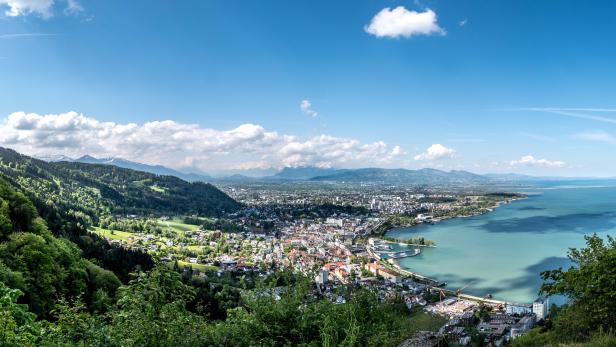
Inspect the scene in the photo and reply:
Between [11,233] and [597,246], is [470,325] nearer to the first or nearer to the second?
[597,246]

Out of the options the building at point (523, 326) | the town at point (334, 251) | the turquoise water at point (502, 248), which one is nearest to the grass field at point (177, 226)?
the town at point (334, 251)

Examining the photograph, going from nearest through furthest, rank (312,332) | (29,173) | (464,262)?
(312,332) → (464,262) → (29,173)

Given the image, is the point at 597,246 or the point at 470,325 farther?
the point at 470,325

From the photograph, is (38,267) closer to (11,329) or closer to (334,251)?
(11,329)

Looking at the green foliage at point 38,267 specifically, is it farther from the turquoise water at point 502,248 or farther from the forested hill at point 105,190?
the turquoise water at point 502,248

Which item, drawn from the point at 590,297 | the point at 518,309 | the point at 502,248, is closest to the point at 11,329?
the point at 590,297

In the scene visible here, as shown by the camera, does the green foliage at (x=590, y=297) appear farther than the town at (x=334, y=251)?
No

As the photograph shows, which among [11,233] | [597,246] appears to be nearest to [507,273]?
[597,246]
